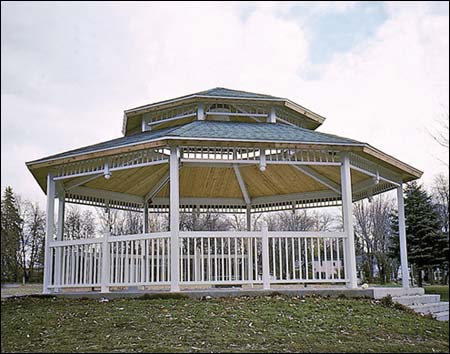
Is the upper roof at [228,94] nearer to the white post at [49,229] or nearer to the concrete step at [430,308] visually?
the white post at [49,229]

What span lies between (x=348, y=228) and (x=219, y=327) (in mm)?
4202

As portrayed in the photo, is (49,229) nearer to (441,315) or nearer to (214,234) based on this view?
(214,234)

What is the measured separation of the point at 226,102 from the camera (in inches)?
462

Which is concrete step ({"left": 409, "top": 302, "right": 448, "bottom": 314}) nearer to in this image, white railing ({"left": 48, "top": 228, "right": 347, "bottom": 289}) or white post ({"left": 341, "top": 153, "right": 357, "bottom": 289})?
white post ({"left": 341, "top": 153, "right": 357, "bottom": 289})

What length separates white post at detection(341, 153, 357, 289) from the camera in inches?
369

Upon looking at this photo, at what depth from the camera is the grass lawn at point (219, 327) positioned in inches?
218

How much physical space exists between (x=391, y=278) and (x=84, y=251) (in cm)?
2490

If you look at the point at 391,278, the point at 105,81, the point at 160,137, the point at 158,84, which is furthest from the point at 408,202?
the point at 160,137

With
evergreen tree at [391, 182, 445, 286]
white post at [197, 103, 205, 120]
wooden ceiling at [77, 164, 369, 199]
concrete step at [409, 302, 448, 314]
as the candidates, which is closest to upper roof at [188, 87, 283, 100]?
white post at [197, 103, 205, 120]

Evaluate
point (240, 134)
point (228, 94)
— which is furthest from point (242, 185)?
point (240, 134)

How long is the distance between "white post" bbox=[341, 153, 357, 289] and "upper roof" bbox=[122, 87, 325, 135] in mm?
2575

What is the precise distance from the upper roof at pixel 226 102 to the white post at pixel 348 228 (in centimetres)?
257

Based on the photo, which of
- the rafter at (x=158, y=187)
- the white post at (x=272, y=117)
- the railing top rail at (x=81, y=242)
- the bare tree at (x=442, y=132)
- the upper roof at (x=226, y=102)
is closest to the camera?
the railing top rail at (x=81, y=242)

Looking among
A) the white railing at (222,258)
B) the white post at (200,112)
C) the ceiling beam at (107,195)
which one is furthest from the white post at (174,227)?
the ceiling beam at (107,195)
